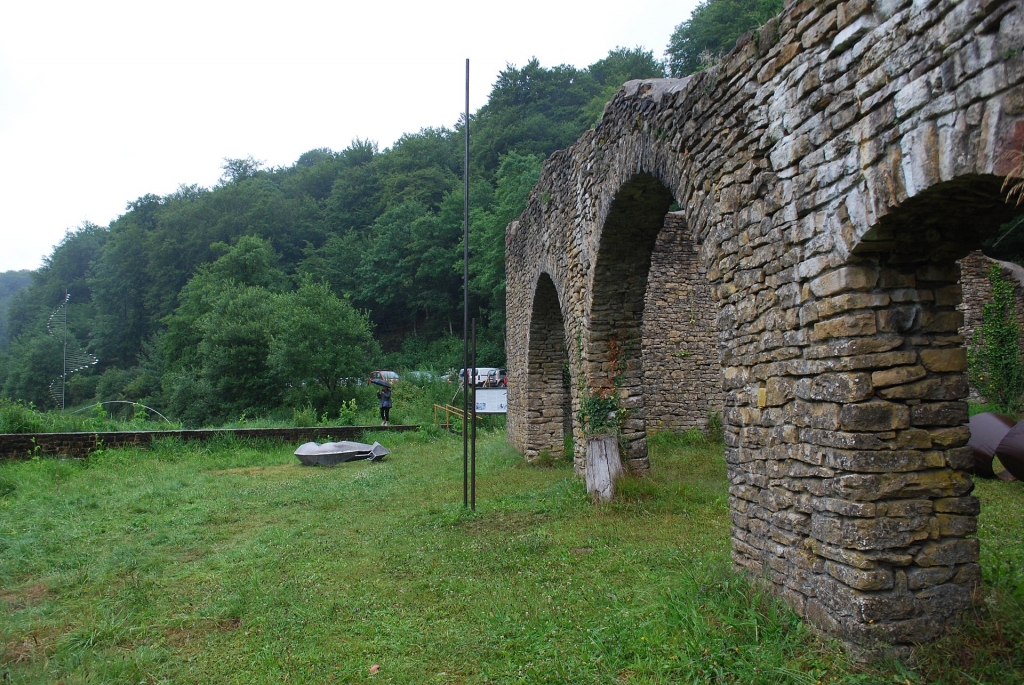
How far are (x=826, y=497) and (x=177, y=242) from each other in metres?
50.9

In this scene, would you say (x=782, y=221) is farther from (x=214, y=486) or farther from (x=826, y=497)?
(x=214, y=486)

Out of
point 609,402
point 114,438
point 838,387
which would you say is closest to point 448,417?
point 114,438

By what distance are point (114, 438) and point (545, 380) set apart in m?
9.31

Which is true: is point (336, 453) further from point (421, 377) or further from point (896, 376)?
point (421, 377)

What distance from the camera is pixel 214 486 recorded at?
412 inches

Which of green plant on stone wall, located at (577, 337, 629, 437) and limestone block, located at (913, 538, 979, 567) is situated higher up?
green plant on stone wall, located at (577, 337, 629, 437)

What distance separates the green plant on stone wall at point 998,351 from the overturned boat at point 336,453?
37.7 feet

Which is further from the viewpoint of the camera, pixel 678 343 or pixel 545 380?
pixel 678 343

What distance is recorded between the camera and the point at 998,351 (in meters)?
11.3

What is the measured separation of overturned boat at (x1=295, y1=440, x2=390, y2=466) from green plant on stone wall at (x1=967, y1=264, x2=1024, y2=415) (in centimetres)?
1150

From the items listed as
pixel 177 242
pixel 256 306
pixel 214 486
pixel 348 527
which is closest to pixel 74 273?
pixel 177 242

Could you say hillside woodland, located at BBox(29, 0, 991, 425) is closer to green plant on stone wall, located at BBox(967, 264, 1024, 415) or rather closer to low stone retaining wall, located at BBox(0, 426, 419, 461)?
green plant on stone wall, located at BBox(967, 264, 1024, 415)

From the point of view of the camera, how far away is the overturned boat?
1346 centimetres

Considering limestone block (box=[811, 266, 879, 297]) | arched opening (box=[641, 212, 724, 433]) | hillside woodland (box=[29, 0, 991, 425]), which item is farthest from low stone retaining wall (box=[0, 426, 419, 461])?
limestone block (box=[811, 266, 879, 297])
